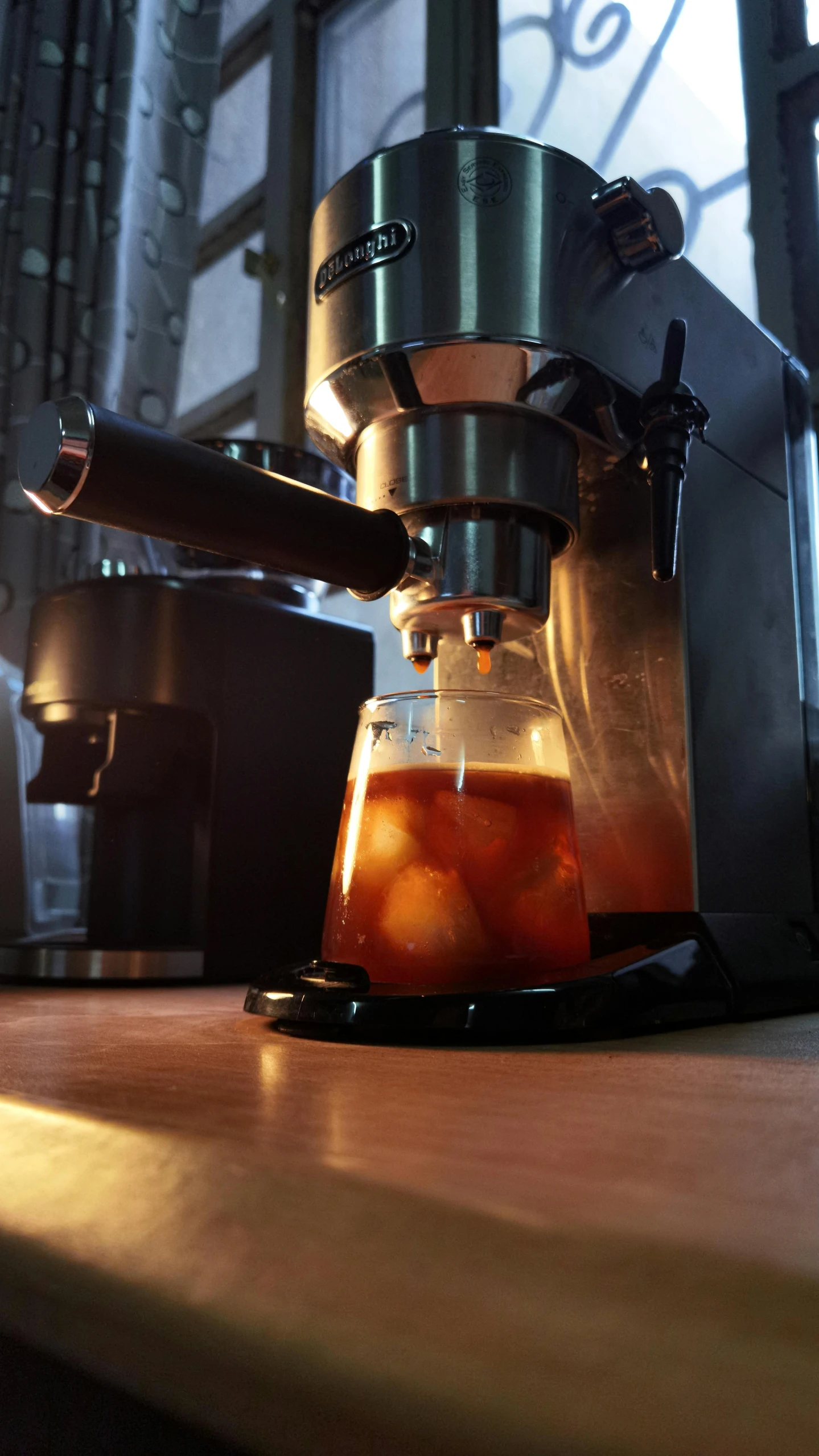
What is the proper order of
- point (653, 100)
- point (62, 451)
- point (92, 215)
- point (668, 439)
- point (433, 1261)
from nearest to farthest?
point (433, 1261), point (62, 451), point (668, 439), point (653, 100), point (92, 215)

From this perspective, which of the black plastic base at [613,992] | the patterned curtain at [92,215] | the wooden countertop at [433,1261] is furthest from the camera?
the patterned curtain at [92,215]

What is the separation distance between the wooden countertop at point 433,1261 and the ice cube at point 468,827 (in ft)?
0.55

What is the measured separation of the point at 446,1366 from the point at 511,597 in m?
0.43

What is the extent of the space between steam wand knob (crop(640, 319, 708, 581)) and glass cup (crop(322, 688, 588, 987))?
117 millimetres

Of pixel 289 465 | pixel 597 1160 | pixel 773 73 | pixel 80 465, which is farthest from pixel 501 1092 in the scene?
pixel 773 73

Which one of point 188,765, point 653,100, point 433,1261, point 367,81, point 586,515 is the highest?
point 367,81

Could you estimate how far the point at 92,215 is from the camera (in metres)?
1.74

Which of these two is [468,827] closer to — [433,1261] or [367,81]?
[433,1261]

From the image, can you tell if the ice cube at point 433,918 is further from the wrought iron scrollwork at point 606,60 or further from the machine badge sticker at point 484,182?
the wrought iron scrollwork at point 606,60

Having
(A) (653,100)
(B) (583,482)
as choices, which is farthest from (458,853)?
(A) (653,100)

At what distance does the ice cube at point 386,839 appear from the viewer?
46cm

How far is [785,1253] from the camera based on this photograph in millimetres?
154

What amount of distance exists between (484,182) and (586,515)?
0.19 metres

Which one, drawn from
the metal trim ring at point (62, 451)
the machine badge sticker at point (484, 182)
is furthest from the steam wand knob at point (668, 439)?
the metal trim ring at point (62, 451)
